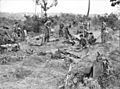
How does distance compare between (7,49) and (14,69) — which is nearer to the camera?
(14,69)

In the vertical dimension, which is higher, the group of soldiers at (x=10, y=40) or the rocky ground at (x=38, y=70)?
the group of soldiers at (x=10, y=40)

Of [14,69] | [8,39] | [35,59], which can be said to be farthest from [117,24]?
[14,69]

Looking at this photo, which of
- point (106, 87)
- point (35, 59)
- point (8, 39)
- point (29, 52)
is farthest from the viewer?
point (8, 39)

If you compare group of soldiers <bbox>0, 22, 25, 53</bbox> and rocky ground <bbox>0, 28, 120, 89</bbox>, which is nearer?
rocky ground <bbox>0, 28, 120, 89</bbox>

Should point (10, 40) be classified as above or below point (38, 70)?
above

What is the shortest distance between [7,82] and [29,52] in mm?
4656

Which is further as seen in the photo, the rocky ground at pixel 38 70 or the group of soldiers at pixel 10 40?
the group of soldiers at pixel 10 40

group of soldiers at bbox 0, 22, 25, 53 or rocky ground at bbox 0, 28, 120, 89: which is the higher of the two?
group of soldiers at bbox 0, 22, 25, 53

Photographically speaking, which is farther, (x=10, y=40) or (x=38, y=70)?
(x=10, y=40)

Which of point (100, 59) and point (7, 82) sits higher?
point (100, 59)

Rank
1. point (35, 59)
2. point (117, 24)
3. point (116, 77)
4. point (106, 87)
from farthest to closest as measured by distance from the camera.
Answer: point (117, 24), point (35, 59), point (116, 77), point (106, 87)

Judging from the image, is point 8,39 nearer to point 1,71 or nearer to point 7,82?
point 1,71

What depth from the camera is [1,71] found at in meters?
8.13

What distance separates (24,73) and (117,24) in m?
16.4
